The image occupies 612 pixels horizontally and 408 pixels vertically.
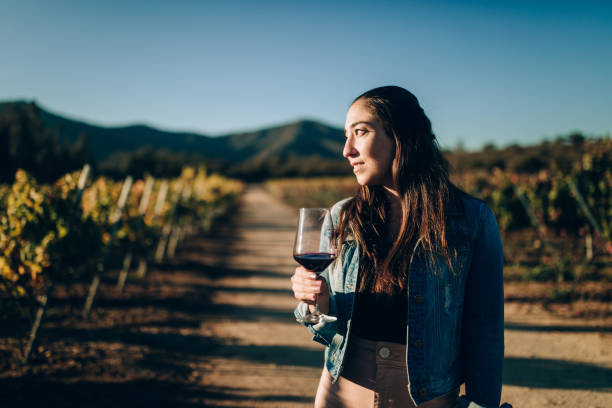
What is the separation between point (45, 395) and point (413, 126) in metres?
3.83

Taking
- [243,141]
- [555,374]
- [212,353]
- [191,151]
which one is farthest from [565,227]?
[243,141]

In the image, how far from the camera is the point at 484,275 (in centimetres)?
131

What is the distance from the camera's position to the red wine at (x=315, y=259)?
136 cm

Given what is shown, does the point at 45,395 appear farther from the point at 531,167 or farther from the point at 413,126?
the point at 531,167

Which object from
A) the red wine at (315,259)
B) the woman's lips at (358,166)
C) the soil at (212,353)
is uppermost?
the woman's lips at (358,166)

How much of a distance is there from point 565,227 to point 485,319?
9376 millimetres

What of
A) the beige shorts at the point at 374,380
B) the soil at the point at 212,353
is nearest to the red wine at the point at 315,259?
the beige shorts at the point at 374,380

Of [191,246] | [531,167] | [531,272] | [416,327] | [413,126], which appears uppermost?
[531,167]

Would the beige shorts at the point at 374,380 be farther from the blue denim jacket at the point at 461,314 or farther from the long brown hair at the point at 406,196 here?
the long brown hair at the point at 406,196

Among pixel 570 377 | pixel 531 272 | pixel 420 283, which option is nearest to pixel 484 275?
→ pixel 420 283

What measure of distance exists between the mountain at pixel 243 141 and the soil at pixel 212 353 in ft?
200

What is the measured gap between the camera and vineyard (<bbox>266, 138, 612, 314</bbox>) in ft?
21.0

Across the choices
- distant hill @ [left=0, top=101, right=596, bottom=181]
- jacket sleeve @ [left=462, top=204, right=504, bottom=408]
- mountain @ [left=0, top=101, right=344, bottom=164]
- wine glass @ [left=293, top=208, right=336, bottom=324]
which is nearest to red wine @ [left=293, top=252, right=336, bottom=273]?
wine glass @ [left=293, top=208, right=336, bottom=324]

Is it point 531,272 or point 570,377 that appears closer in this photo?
point 570,377
